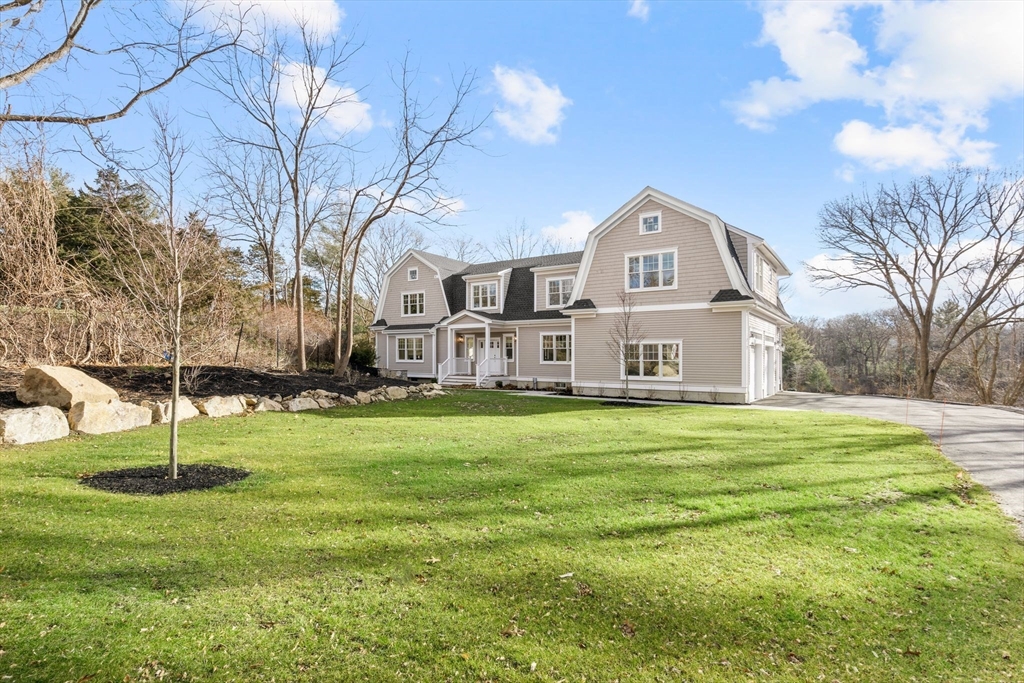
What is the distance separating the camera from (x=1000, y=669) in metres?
3.04

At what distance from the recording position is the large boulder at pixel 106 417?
8258mm

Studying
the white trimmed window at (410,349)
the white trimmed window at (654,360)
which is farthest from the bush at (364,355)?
the white trimmed window at (654,360)

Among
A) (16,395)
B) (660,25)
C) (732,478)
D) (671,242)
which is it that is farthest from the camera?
(671,242)

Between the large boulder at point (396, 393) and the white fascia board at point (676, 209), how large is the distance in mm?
7887

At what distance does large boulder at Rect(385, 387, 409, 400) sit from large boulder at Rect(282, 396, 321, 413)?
306cm

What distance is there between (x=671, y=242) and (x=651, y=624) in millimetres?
16483

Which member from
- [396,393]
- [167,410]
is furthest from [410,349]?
[167,410]

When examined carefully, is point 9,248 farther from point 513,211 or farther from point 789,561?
point 513,211

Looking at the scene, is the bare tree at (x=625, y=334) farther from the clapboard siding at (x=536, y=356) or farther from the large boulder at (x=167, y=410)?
the large boulder at (x=167, y=410)

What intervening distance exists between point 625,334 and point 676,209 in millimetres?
4881

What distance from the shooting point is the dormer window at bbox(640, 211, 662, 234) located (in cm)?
1819

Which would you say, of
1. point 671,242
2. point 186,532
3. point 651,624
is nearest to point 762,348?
point 671,242

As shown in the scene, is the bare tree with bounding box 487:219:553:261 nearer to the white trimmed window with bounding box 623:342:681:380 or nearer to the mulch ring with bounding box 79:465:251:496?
the white trimmed window with bounding box 623:342:681:380

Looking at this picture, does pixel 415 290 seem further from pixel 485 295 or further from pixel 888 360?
pixel 888 360
